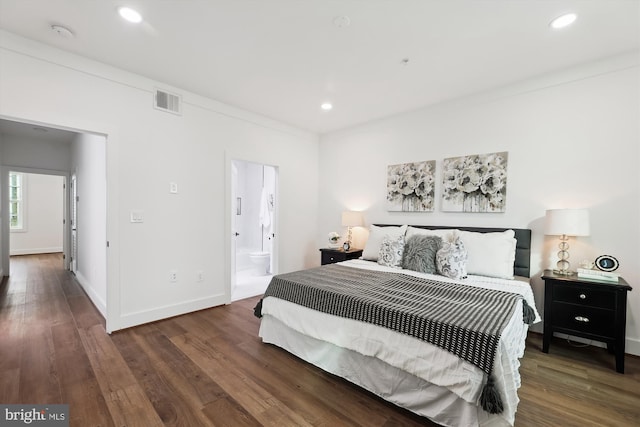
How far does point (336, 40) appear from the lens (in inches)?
90.8

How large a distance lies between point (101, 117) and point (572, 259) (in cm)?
489

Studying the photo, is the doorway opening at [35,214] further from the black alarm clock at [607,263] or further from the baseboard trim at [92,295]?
the black alarm clock at [607,263]

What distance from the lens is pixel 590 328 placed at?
7.76 feet

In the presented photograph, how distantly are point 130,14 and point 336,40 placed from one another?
61.0 inches

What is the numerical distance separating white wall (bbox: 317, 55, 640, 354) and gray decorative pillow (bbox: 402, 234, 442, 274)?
0.66 m

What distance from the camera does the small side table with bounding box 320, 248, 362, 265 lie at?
405 centimetres

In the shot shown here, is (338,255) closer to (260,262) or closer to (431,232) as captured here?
(431,232)

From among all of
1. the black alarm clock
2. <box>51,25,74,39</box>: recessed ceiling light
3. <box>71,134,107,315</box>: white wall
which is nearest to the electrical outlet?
<box>71,134,107,315</box>: white wall

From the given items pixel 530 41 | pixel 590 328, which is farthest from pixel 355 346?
pixel 530 41

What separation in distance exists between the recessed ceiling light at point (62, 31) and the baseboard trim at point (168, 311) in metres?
2.63

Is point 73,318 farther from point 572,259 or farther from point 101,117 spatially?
point 572,259

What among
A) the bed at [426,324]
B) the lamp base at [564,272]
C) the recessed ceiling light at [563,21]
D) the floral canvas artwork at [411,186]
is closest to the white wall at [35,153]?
the bed at [426,324]

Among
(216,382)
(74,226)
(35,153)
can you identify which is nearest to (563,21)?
(216,382)

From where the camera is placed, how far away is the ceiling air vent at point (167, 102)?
314 cm
